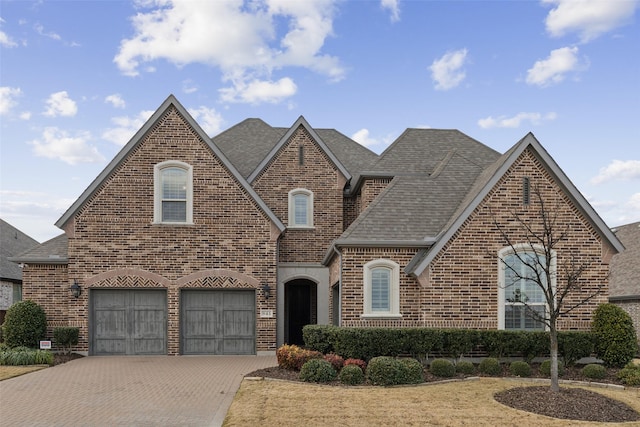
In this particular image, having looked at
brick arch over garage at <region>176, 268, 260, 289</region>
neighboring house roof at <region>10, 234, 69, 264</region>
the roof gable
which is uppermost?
the roof gable

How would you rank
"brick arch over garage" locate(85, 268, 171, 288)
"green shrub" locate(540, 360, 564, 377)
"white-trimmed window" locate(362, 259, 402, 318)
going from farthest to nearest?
"brick arch over garage" locate(85, 268, 171, 288) < "white-trimmed window" locate(362, 259, 402, 318) < "green shrub" locate(540, 360, 564, 377)

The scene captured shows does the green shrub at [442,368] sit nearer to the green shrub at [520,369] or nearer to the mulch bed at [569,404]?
the green shrub at [520,369]

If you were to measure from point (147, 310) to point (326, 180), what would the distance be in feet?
27.8

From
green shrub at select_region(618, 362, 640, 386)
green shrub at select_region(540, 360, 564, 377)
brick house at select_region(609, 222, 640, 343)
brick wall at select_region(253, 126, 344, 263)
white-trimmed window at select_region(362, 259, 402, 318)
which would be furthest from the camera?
brick house at select_region(609, 222, 640, 343)

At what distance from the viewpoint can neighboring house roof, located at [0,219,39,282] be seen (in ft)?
105

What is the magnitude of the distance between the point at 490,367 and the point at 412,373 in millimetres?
2434

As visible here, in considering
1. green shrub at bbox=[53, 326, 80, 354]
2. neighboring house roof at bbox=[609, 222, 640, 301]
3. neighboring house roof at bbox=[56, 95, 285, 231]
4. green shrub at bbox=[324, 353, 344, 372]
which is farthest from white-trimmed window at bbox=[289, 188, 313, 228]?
neighboring house roof at bbox=[609, 222, 640, 301]

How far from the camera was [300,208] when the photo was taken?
22.7 m

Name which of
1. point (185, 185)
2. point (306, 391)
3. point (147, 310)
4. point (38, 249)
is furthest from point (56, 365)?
point (306, 391)

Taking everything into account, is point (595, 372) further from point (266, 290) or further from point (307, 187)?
point (307, 187)

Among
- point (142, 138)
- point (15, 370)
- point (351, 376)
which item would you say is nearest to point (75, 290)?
point (15, 370)

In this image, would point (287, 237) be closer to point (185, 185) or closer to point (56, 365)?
point (185, 185)

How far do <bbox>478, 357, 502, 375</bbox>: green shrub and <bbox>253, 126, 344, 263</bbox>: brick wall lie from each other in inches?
359

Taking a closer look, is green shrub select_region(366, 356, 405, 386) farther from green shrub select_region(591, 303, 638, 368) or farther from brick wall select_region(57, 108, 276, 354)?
brick wall select_region(57, 108, 276, 354)
